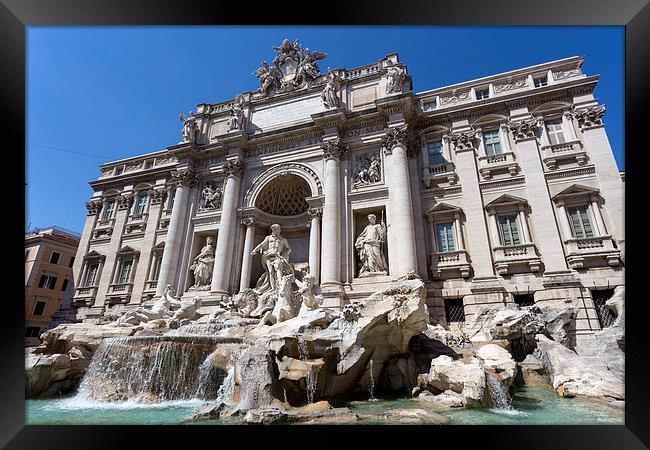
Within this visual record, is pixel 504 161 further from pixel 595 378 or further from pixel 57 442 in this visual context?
pixel 57 442

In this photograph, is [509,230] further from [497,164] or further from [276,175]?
[276,175]

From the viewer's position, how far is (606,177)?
1359 cm

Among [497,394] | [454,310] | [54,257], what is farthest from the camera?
[54,257]

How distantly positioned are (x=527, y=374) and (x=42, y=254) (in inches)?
1465

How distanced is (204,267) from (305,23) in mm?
16415

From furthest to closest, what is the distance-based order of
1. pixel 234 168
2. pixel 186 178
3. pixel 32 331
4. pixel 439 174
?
1. pixel 32 331
2. pixel 186 178
3. pixel 234 168
4. pixel 439 174

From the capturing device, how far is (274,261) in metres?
15.8

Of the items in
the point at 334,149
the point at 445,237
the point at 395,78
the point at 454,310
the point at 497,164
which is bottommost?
the point at 454,310

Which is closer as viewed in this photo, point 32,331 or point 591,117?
point 591,117

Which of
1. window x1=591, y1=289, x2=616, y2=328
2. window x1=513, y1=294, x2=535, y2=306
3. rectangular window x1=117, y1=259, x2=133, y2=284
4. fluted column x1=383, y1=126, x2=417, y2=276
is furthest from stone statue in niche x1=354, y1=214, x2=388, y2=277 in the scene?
rectangular window x1=117, y1=259, x2=133, y2=284

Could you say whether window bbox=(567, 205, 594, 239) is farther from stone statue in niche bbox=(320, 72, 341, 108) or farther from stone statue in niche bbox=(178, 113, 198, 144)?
stone statue in niche bbox=(178, 113, 198, 144)

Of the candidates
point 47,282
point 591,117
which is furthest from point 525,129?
point 47,282
